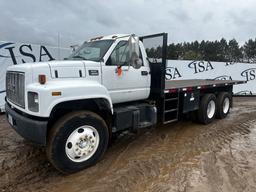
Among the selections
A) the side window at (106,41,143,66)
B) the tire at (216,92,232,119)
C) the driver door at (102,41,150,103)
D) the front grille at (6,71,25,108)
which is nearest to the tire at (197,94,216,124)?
the tire at (216,92,232,119)

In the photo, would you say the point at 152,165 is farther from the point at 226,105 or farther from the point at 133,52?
the point at 226,105

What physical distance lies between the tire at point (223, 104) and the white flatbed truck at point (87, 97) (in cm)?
291

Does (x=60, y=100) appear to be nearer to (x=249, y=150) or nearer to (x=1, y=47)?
(x=249, y=150)

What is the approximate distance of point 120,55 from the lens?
5.11 metres

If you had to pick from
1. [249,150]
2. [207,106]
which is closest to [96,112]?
[249,150]

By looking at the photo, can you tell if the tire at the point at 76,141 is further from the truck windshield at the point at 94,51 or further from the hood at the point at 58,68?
the truck windshield at the point at 94,51

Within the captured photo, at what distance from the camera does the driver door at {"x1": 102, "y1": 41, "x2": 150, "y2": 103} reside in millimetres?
4910

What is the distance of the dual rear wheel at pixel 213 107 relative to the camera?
25.2 ft

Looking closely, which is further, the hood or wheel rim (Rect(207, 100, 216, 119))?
wheel rim (Rect(207, 100, 216, 119))

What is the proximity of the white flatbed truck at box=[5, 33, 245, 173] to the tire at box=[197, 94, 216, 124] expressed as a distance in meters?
1.88

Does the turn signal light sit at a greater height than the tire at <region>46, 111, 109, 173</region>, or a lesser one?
greater

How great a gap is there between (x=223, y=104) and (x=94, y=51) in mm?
5332

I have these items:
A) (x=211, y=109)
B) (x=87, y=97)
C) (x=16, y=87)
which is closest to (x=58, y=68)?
(x=87, y=97)

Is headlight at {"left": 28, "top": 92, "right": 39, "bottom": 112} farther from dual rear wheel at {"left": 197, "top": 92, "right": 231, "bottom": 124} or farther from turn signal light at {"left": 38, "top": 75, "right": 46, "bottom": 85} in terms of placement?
dual rear wheel at {"left": 197, "top": 92, "right": 231, "bottom": 124}
